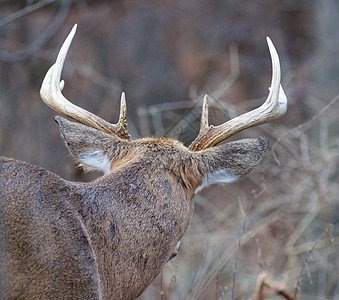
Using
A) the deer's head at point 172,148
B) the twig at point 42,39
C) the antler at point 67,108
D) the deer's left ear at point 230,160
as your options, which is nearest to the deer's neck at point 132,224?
the deer's head at point 172,148

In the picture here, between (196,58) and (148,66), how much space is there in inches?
45.6

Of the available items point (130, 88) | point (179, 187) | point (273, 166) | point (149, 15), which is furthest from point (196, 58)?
point (179, 187)

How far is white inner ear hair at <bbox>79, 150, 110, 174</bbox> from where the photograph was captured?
198 inches

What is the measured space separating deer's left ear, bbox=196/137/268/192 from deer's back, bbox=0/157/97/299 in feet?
3.48

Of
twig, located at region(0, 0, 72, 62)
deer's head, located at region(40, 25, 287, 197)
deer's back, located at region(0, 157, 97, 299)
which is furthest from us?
twig, located at region(0, 0, 72, 62)

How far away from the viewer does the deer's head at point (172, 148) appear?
4.82 metres

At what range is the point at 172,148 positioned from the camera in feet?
16.0

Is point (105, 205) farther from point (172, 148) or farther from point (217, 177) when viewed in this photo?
point (217, 177)

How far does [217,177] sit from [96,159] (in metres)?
0.74

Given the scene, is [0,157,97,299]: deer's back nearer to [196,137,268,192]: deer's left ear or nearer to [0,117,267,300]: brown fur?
[0,117,267,300]: brown fur

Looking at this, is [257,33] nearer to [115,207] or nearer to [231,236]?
[231,236]

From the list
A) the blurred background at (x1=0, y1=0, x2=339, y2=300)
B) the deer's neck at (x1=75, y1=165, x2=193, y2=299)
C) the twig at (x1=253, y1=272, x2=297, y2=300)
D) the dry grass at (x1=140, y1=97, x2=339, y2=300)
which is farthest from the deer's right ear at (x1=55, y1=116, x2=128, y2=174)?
the dry grass at (x1=140, y1=97, x2=339, y2=300)

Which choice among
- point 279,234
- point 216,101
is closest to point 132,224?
point 216,101

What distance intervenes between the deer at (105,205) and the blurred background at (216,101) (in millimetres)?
1376
